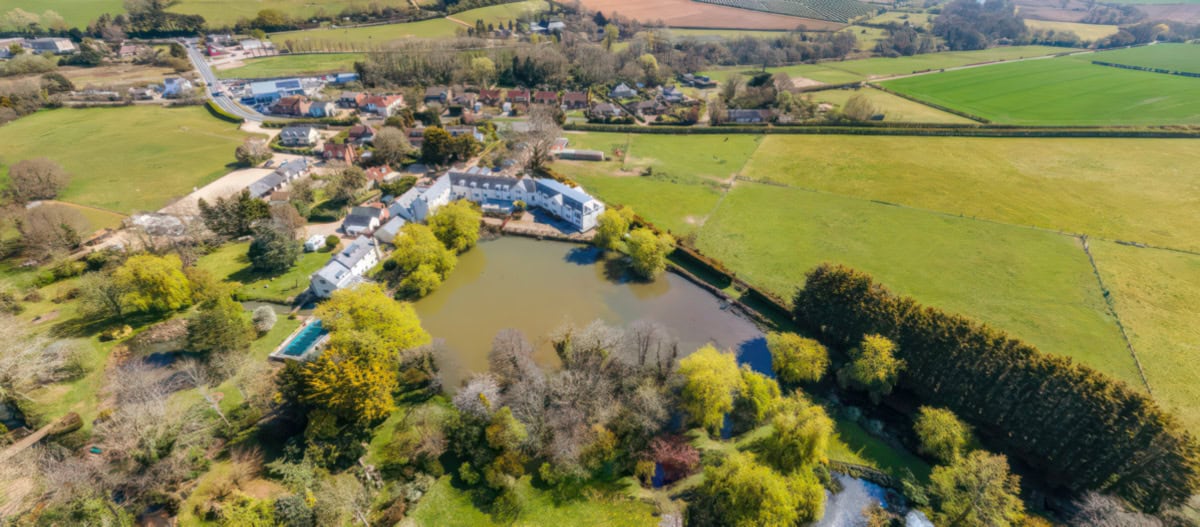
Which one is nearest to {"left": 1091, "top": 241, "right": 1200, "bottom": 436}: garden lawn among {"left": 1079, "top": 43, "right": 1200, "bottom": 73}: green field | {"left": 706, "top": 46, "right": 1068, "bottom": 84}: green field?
{"left": 706, "top": 46, "right": 1068, "bottom": 84}: green field

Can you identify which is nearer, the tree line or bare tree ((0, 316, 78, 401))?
the tree line

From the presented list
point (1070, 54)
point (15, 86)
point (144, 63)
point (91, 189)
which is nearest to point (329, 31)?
point (144, 63)

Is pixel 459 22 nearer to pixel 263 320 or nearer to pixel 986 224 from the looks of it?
pixel 263 320

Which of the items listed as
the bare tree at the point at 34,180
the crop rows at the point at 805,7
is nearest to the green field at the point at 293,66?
the bare tree at the point at 34,180

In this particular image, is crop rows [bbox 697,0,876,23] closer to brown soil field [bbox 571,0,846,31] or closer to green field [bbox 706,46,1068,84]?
brown soil field [bbox 571,0,846,31]

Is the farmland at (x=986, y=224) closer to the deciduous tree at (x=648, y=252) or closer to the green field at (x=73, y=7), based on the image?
the deciduous tree at (x=648, y=252)

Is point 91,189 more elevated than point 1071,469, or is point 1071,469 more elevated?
point 91,189

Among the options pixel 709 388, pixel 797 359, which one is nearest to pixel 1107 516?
pixel 797 359

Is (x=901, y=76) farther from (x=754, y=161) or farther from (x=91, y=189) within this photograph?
(x=91, y=189)
